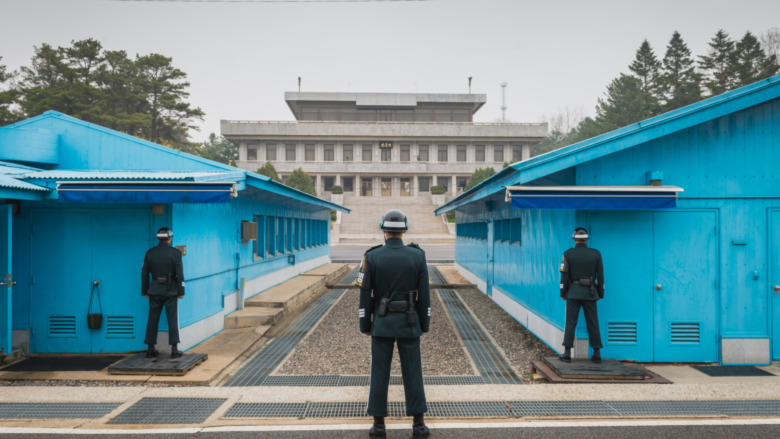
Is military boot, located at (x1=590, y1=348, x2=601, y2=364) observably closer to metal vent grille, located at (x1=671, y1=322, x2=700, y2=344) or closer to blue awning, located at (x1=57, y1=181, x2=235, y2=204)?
metal vent grille, located at (x1=671, y1=322, x2=700, y2=344)

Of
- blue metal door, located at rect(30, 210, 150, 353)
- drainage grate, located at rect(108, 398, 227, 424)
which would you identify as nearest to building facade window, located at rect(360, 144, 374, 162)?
blue metal door, located at rect(30, 210, 150, 353)

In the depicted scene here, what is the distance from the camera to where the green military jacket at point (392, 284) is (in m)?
4.56

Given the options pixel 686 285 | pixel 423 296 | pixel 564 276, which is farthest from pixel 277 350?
pixel 686 285

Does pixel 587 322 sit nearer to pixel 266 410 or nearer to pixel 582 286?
pixel 582 286

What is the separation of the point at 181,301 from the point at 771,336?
948cm

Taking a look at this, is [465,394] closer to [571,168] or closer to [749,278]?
[571,168]

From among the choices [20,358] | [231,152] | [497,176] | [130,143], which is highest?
[231,152]

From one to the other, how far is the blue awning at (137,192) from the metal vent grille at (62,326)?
2.20 m

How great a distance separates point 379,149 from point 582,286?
193 ft

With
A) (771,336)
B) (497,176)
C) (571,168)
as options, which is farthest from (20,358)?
(771,336)

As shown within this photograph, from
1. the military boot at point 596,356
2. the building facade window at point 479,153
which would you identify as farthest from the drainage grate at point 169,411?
the building facade window at point 479,153

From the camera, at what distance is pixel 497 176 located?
8289mm

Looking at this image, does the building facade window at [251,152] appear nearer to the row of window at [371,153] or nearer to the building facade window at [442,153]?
the row of window at [371,153]

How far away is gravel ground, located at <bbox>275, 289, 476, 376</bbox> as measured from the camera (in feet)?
23.5
